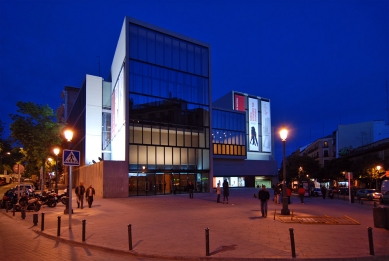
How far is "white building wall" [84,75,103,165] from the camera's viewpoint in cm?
5062

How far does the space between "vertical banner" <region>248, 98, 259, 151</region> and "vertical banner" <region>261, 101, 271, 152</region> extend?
6.81 ft

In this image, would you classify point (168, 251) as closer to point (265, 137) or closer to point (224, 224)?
point (224, 224)

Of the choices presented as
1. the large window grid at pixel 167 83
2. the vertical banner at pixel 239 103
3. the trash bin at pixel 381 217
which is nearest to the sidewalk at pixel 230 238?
the trash bin at pixel 381 217

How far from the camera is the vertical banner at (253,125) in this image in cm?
7138

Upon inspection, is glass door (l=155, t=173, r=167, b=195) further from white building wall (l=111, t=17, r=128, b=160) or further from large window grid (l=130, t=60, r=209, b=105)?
large window grid (l=130, t=60, r=209, b=105)

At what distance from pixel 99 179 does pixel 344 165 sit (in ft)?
170

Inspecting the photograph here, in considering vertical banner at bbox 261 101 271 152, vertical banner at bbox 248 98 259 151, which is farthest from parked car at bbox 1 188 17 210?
vertical banner at bbox 261 101 271 152

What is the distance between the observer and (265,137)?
73812 millimetres

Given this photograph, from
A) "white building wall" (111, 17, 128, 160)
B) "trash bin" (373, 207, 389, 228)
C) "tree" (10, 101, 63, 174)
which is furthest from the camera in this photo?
"white building wall" (111, 17, 128, 160)

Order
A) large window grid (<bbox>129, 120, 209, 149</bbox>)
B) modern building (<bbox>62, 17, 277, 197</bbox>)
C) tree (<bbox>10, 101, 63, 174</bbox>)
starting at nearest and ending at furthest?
tree (<bbox>10, 101, 63, 174</bbox>)
modern building (<bbox>62, 17, 277, 197</bbox>)
large window grid (<bbox>129, 120, 209, 149</bbox>)

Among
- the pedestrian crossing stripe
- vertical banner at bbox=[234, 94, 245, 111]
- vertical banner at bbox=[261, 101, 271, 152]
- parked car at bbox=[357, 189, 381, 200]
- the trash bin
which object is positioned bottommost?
parked car at bbox=[357, 189, 381, 200]

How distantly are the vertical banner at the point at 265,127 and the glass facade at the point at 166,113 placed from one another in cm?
3241

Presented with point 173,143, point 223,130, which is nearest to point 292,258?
point 173,143

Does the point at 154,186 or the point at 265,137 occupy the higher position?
the point at 265,137
